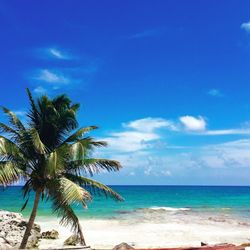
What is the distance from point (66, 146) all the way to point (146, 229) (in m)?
17.2

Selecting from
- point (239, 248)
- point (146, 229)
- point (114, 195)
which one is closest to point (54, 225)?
point (146, 229)

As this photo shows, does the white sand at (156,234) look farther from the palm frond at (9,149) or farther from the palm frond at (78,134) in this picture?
the palm frond at (9,149)

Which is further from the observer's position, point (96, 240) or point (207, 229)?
point (207, 229)

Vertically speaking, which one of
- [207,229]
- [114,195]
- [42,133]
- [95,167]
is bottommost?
[207,229]

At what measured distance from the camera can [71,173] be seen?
501 inches

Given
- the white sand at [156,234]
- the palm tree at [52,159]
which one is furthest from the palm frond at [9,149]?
the white sand at [156,234]

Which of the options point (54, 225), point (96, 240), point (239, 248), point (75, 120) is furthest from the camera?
point (54, 225)

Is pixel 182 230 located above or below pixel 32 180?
below

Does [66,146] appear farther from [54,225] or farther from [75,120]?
[54,225]

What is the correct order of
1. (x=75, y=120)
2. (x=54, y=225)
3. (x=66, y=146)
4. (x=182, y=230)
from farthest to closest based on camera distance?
(x=54, y=225) → (x=182, y=230) → (x=75, y=120) → (x=66, y=146)

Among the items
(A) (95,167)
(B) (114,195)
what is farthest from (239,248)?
(A) (95,167)

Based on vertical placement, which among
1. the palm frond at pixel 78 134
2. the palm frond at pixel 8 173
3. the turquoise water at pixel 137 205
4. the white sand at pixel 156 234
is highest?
the palm frond at pixel 78 134

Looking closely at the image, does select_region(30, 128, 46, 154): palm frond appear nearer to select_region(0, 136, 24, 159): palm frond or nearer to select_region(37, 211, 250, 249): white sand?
select_region(0, 136, 24, 159): palm frond

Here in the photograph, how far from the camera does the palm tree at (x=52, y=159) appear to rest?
11.5m
